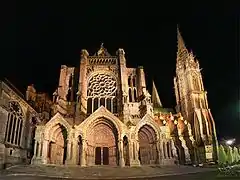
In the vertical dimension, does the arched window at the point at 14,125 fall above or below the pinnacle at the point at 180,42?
below

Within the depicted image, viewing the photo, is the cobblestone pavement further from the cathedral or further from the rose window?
the rose window

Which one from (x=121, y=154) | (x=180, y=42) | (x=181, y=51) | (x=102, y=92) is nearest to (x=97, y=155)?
(x=121, y=154)

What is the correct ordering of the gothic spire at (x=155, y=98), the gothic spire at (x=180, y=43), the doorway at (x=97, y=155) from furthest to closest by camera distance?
the gothic spire at (x=155, y=98) → the gothic spire at (x=180, y=43) → the doorway at (x=97, y=155)

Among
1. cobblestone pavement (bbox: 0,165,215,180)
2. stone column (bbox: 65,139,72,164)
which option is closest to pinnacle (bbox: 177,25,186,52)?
cobblestone pavement (bbox: 0,165,215,180)

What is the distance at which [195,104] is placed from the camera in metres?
36.8

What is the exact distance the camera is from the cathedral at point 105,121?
78.5 feet

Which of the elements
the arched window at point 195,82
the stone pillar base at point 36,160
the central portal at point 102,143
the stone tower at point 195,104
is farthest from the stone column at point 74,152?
the arched window at point 195,82

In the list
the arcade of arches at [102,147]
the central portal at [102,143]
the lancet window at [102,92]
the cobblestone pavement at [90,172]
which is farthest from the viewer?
the lancet window at [102,92]

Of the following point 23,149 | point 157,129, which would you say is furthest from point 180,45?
point 23,149

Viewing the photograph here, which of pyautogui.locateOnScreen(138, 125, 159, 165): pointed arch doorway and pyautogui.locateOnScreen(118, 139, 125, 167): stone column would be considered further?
pyautogui.locateOnScreen(138, 125, 159, 165): pointed arch doorway

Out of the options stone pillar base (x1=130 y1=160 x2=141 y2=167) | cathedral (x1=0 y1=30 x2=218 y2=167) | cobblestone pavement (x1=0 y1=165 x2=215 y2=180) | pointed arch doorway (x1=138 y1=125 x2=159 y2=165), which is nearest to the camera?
cobblestone pavement (x1=0 y1=165 x2=215 y2=180)

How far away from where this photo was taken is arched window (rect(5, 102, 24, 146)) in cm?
2420

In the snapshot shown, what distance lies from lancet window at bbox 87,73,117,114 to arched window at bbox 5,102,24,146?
9596 mm

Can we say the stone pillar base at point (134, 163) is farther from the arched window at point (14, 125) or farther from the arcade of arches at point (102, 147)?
the arched window at point (14, 125)
